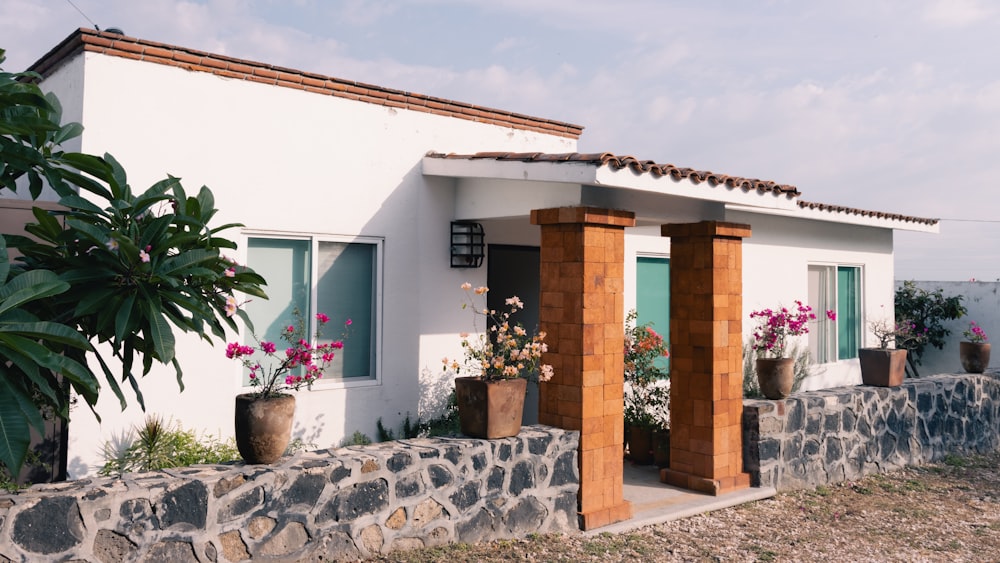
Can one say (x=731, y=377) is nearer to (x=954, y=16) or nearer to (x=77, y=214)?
(x=954, y=16)

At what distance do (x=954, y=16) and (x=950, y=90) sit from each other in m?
6.25

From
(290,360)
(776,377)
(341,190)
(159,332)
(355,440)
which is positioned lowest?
(355,440)

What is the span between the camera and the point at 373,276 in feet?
26.1

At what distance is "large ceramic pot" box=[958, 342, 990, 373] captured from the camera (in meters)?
11.9

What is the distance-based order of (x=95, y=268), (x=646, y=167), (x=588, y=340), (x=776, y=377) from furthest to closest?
1. (x=776, y=377)
2. (x=588, y=340)
3. (x=646, y=167)
4. (x=95, y=268)

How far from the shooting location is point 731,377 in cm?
820

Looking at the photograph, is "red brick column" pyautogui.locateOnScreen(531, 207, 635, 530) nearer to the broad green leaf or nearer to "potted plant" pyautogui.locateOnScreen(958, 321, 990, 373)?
the broad green leaf

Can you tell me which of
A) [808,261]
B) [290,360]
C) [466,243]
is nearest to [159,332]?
Answer: [290,360]

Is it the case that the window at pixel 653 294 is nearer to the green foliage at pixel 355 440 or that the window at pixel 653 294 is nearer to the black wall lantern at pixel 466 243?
the black wall lantern at pixel 466 243

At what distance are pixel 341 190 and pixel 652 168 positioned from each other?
3.12m

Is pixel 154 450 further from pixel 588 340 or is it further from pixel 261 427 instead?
pixel 588 340

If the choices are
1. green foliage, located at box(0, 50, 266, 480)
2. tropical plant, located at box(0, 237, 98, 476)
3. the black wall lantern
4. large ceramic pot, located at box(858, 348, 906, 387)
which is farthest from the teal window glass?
tropical plant, located at box(0, 237, 98, 476)

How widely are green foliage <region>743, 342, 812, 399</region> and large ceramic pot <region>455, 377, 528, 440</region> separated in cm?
473

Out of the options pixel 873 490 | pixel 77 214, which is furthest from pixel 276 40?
pixel 873 490
